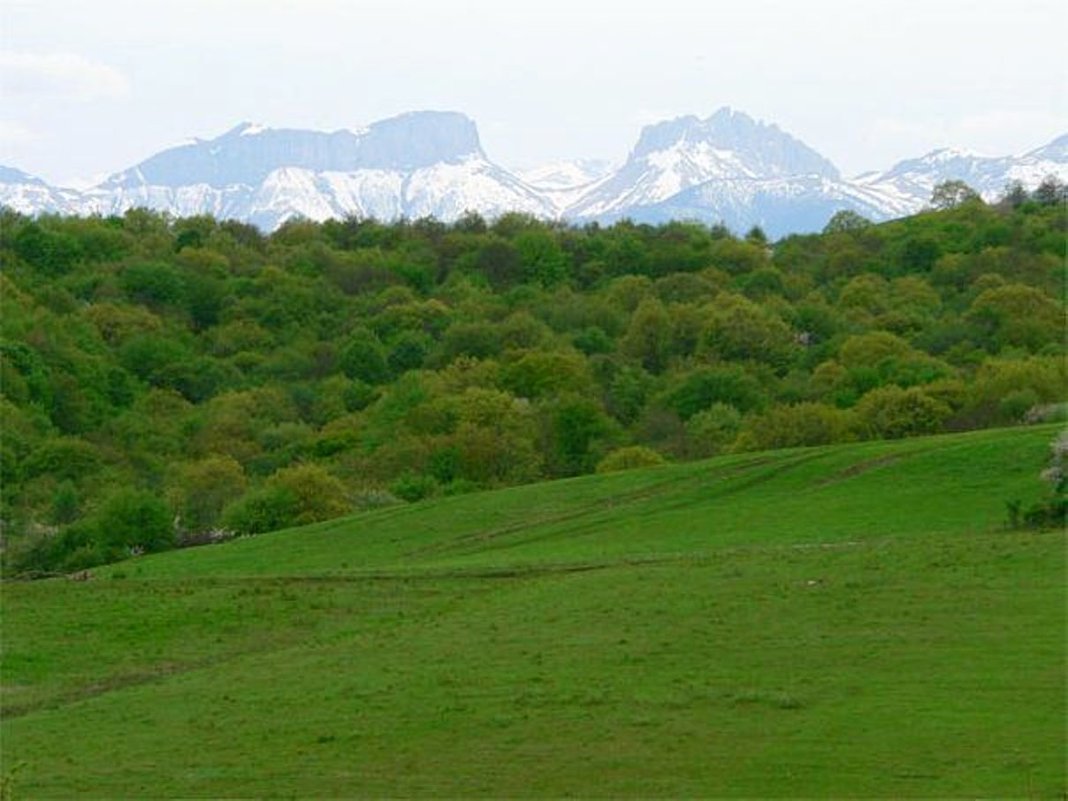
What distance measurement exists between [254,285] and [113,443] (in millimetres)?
42560

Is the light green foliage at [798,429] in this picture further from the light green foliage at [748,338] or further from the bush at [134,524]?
the light green foliage at [748,338]

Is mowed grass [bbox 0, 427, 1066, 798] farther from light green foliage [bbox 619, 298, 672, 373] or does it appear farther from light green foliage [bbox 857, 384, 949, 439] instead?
light green foliage [bbox 619, 298, 672, 373]

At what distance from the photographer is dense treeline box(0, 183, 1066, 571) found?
78188 millimetres

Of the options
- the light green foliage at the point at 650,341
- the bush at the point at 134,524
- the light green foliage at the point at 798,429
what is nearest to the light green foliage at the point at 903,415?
the light green foliage at the point at 798,429

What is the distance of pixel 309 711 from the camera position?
86.1 ft

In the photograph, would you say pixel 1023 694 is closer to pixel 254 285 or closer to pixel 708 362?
pixel 708 362

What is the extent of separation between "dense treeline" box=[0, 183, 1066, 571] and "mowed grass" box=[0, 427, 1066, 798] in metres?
28.0

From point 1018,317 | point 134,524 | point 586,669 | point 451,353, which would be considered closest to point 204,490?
point 134,524

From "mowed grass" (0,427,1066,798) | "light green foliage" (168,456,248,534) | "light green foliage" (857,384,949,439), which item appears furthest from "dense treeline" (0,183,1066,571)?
"mowed grass" (0,427,1066,798)

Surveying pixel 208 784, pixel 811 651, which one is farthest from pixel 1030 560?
pixel 208 784

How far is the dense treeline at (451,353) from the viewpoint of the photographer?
257 feet

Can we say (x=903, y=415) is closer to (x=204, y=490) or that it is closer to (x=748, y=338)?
(x=204, y=490)

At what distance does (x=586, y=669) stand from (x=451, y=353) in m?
95.6

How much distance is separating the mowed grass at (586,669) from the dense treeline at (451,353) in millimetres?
28024
